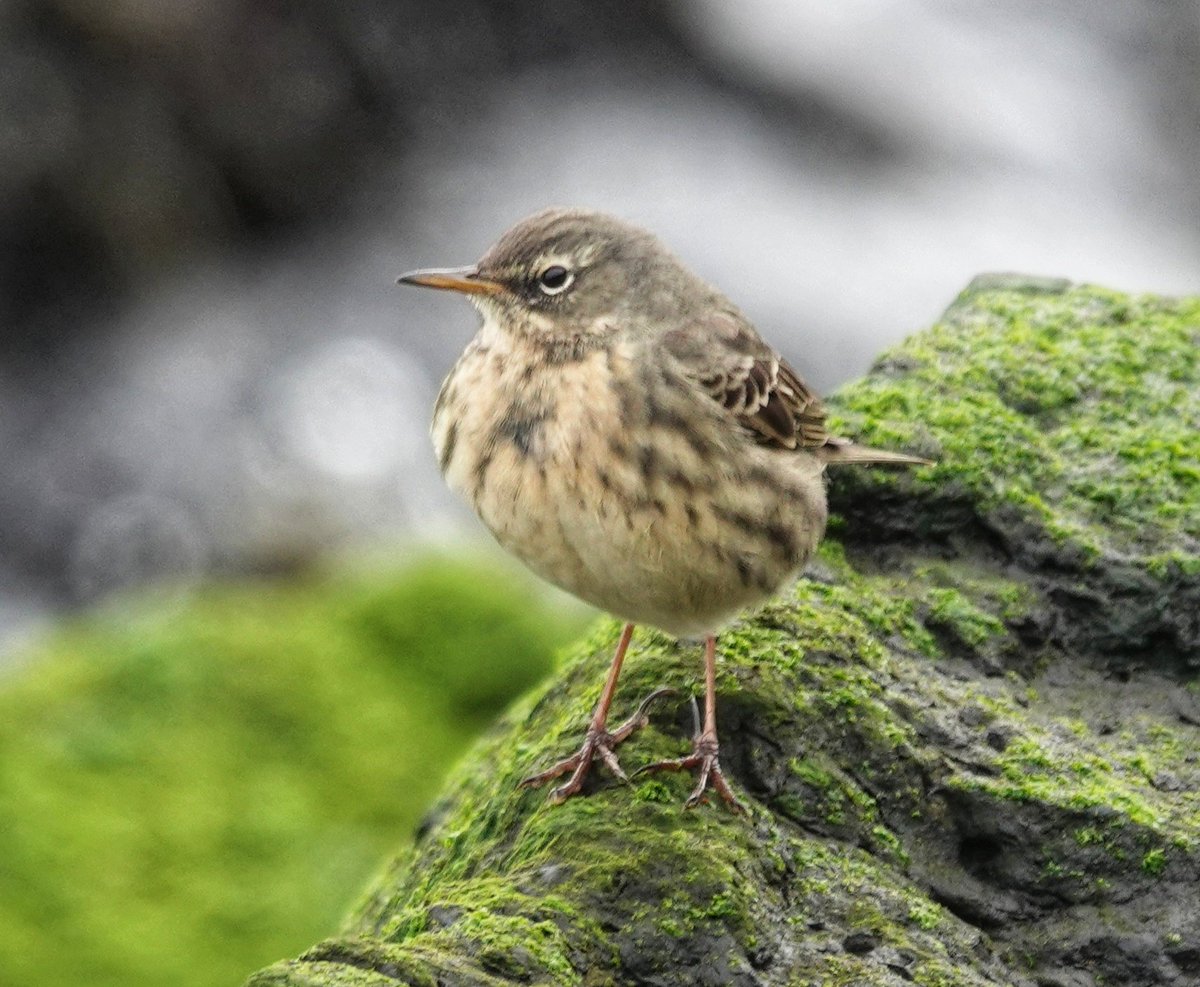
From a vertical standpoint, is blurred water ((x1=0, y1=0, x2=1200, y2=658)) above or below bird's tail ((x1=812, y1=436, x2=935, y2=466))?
above

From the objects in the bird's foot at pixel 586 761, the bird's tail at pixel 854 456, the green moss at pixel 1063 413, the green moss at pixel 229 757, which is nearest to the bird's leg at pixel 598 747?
the bird's foot at pixel 586 761

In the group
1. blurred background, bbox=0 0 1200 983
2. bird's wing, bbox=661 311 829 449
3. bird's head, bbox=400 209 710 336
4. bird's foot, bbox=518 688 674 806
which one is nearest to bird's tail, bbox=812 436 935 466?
bird's wing, bbox=661 311 829 449

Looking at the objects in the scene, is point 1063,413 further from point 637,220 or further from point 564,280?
point 637,220

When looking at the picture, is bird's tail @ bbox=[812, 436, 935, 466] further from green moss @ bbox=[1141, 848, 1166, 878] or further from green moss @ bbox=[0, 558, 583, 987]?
green moss @ bbox=[0, 558, 583, 987]

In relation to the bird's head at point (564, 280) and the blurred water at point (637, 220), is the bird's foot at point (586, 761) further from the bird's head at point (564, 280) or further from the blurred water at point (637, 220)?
the blurred water at point (637, 220)

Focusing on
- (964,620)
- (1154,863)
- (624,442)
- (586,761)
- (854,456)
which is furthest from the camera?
(854,456)

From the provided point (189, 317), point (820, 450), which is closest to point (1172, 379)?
point (820, 450)

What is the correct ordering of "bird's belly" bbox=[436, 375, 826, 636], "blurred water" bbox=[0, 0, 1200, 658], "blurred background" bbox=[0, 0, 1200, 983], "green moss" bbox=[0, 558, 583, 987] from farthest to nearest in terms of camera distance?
"blurred background" bbox=[0, 0, 1200, 983], "blurred water" bbox=[0, 0, 1200, 658], "green moss" bbox=[0, 558, 583, 987], "bird's belly" bbox=[436, 375, 826, 636]

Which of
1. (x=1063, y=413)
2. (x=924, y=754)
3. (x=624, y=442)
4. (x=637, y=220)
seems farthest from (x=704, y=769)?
(x=637, y=220)

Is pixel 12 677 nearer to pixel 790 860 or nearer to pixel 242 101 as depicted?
pixel 790 860
